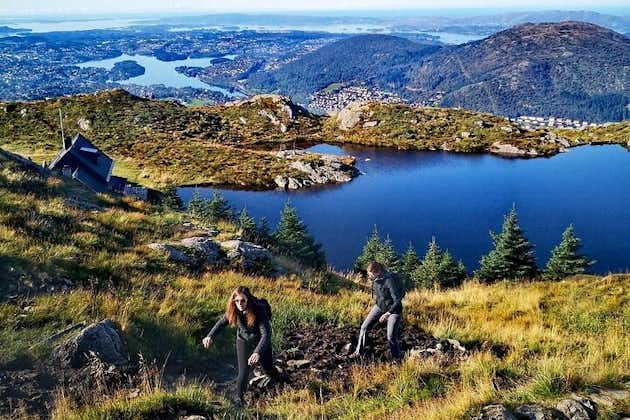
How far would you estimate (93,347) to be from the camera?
718cm

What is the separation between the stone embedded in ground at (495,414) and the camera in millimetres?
5043

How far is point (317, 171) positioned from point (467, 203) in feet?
63.4

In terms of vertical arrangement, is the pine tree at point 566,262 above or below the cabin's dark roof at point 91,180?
below

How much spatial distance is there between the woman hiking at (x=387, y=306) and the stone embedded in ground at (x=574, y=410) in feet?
11.5

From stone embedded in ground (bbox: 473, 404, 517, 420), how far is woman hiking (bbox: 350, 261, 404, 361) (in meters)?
3.40

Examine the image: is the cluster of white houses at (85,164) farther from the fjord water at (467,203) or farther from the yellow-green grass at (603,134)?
the yellow-green grass at (603,134)

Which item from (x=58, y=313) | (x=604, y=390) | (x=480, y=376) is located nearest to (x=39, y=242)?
(x=58, y=313)

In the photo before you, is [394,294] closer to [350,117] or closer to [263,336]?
[263,336]

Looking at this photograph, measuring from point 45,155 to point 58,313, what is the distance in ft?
190

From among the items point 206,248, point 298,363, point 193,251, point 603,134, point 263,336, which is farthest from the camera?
point 603,134

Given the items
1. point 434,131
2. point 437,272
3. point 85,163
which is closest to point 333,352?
point 437,272

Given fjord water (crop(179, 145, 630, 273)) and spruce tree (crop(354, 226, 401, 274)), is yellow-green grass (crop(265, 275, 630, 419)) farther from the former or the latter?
fjord water (crop(179, 145, 630, 273))

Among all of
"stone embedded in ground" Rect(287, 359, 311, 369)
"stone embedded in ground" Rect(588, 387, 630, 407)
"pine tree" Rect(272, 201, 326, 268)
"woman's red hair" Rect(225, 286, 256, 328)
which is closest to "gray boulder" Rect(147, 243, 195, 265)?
"stone embedded in ground" Rect(287, 359, 311, 369)

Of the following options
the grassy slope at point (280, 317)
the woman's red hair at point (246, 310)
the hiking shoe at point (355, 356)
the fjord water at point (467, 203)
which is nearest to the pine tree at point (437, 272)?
the fjord water at point (467, 203)
